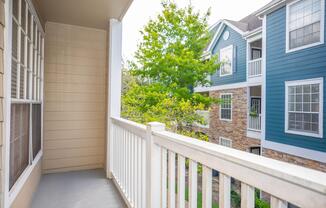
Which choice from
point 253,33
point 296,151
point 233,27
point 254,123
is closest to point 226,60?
point 233,27

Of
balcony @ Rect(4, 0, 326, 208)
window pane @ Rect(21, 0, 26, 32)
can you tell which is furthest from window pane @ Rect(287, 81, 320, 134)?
window pane @ Rect(21, 0, 26, 32)

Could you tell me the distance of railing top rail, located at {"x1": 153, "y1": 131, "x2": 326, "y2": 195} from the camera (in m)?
0.52

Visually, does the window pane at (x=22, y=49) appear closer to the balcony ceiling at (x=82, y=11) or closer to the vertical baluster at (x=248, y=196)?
the balcony ceiling at (x=82, y=11)

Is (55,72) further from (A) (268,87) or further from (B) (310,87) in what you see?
(B) (310,87)

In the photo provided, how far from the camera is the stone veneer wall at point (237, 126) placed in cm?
201

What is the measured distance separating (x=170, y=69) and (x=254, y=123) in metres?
2.61

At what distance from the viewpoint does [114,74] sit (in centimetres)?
324

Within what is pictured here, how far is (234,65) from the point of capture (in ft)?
7.96

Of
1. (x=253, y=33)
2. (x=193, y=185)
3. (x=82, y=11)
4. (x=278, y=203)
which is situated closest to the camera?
(x=278, y=203)

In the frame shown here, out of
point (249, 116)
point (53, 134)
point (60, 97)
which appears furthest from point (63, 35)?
point (249, 116)

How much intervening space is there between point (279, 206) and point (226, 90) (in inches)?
78.4

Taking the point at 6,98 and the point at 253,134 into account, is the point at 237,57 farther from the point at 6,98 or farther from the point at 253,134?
the point at 6,98

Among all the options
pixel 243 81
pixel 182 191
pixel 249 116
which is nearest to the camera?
pixel 182 191

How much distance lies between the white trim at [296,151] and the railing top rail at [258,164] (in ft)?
2.42
